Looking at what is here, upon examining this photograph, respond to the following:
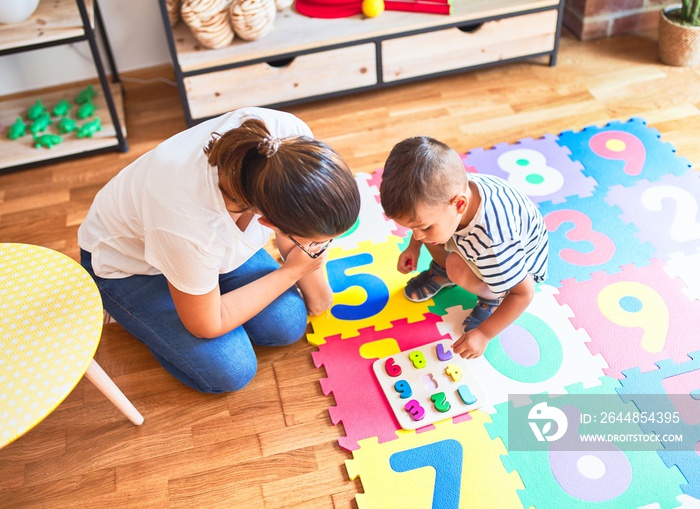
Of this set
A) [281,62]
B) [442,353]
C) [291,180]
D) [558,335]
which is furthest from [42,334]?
[281,62]

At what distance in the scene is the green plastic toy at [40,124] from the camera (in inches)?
83.9

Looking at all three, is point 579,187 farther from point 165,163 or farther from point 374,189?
point 165,163

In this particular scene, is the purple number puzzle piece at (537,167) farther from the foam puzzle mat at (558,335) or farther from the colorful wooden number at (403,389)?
the colorful wooden number at (403,389)

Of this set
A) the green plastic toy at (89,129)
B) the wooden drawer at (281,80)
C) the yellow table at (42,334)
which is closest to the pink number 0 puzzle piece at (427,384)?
the yellow table at (42,334)

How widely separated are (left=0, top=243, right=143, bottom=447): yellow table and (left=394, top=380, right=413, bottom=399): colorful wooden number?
1.85ft

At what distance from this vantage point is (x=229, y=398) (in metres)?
1.45

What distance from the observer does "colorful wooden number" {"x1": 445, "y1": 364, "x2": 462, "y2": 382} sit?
141 cm

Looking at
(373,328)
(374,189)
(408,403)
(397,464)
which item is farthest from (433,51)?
(397,464)

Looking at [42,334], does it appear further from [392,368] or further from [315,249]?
[392,368]

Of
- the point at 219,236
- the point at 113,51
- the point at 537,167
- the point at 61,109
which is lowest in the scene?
the point at 537,167

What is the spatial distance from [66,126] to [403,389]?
1.46m

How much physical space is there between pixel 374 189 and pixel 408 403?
0.73m

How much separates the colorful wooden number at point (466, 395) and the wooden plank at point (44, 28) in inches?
56.6

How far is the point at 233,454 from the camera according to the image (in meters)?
1.35
